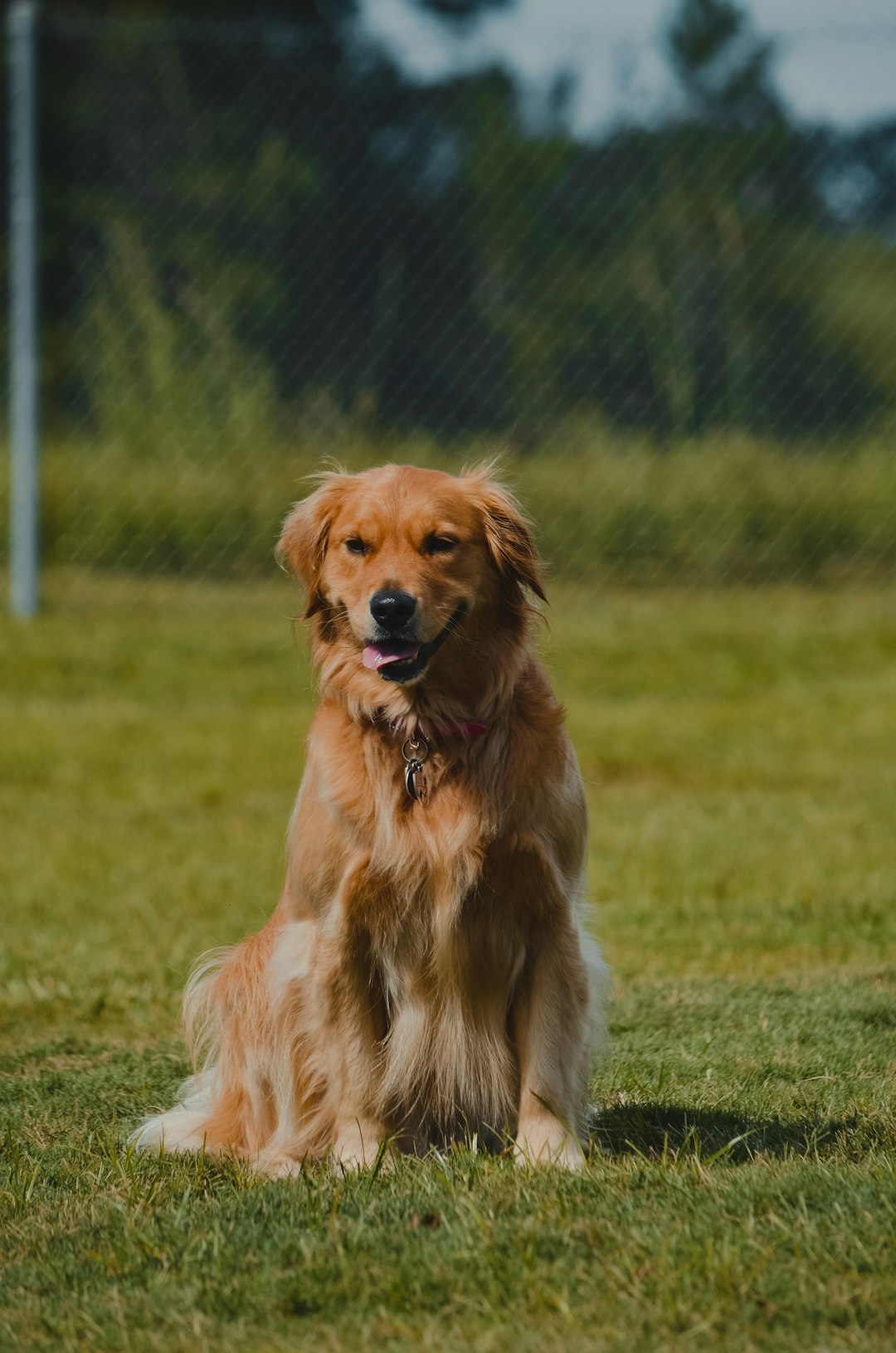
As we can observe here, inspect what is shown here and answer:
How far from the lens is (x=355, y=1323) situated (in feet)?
7.71

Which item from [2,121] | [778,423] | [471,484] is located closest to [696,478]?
[778,423]

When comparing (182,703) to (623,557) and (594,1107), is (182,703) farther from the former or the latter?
(594,1107)

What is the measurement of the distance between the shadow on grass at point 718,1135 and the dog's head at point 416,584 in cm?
94

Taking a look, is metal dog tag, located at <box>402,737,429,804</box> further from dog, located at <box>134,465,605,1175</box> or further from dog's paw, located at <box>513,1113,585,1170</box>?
dog's paw, located at <box>513,1113,585,1170</box>

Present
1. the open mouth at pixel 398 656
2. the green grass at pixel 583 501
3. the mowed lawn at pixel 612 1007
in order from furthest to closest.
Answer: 1. the green grass at pixel 583 501
2. the open mouth at pixel 398 656
3. the mowed lawn at pixel 612 1007

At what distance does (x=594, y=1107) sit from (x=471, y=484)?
4.46ft

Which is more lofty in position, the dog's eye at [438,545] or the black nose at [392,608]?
the dog's eye at [438,545]

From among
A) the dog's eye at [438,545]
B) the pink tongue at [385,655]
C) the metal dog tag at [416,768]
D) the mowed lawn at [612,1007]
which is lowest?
the mowed lawn at [612,1007]

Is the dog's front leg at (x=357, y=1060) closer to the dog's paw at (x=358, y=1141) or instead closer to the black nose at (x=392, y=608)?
the dog's paw at (x=358, y=1141)

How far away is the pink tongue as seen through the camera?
10.4ft

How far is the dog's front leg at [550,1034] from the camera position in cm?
314

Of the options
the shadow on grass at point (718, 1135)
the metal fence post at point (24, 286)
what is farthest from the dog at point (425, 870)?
the metal fence post at point (24, 286)

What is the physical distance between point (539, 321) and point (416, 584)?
7139 mm

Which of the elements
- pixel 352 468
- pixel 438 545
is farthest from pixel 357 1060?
pixel 352 468
